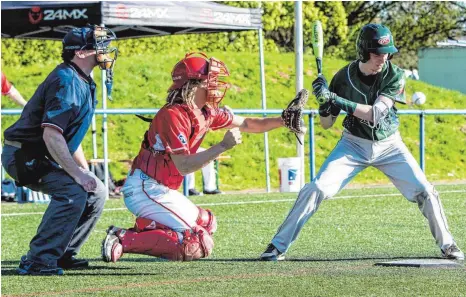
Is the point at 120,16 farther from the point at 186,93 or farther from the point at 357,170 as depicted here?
the point at 186,93

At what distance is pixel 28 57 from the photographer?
27609 mm

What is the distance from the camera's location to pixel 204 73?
25.7 feet

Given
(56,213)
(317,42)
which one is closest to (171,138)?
(56,213)

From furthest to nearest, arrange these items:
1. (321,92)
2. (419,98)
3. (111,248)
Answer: (419,98) → (321,92) → (111,248)

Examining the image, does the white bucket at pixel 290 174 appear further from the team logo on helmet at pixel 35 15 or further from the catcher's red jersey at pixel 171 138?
the catcher's red jersey at pixel 171 138

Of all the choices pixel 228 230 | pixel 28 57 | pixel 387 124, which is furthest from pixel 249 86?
pixel 387 124

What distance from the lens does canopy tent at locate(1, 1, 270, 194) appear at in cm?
1585

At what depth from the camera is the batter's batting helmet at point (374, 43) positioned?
8.38 m

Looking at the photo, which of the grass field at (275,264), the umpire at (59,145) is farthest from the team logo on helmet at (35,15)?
the umpire at (59,145)

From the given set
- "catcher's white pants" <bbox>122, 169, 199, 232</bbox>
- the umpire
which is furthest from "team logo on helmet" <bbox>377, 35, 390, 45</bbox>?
the umpire

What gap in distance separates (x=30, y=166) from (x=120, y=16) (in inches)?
330

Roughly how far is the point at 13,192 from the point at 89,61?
9.32m

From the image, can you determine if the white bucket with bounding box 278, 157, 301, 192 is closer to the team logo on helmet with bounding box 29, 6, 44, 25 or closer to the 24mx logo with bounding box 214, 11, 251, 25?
the 24mx logo with bounding box 214, 11, 251, 25

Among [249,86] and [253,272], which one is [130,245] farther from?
[249,86]
